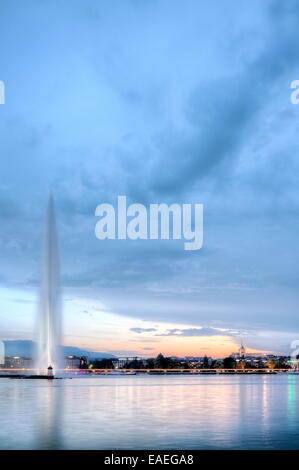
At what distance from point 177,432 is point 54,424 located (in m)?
7.63

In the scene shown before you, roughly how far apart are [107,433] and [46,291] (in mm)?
60709

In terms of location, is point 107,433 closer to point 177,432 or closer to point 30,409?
point 177,432

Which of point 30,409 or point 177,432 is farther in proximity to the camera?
point 30,409

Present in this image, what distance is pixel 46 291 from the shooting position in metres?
87.9

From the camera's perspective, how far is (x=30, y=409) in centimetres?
4312

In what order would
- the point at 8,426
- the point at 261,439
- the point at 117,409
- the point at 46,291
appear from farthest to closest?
1. the point at 46,291
2. the point at 117,409
3. the point at 8,426
4. the point at 261,439
